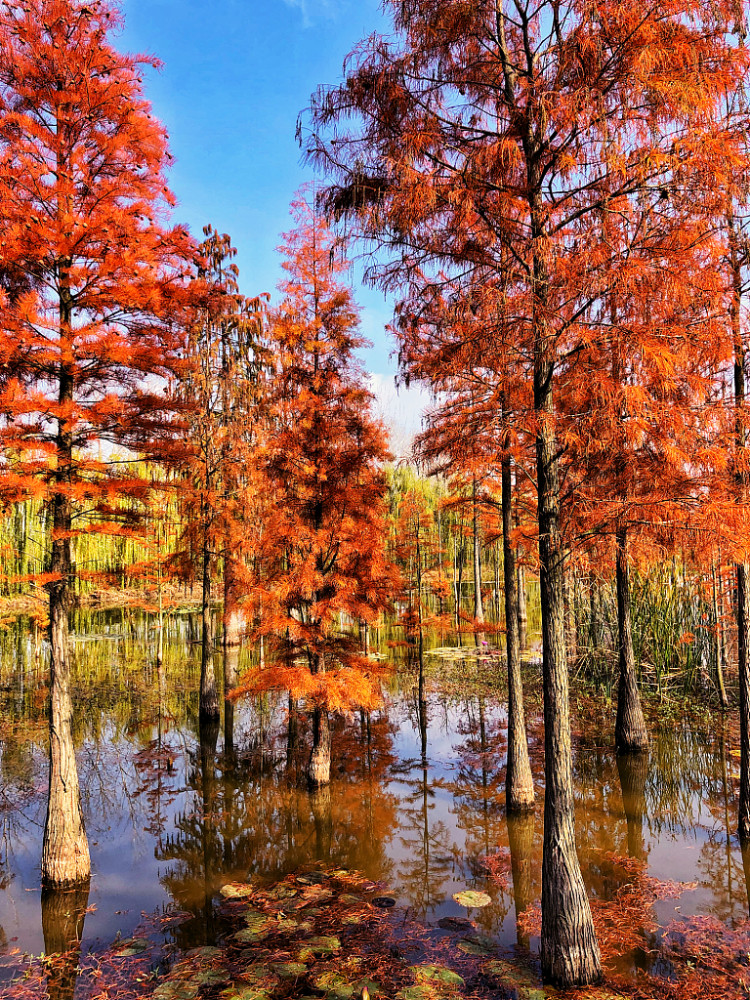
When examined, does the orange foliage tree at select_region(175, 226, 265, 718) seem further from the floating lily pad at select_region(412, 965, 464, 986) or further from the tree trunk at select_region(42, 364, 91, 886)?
the floating lily pad at select_region(412, 965, 464, 986)

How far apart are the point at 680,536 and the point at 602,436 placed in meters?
1.50

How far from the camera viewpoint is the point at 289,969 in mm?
6137

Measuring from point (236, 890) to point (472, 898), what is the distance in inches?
136

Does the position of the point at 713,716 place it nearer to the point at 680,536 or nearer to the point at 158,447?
the point at 680,536

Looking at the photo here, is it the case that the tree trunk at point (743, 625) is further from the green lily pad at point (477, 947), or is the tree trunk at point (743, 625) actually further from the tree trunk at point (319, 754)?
the tree trunk at point (319, 754)

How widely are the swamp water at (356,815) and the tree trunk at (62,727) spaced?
0.48 metres

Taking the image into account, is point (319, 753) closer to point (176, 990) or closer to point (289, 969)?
point (289, 969)

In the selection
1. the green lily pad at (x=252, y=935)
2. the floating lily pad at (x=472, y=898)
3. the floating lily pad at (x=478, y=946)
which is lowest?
the floating lily pad at (x=472, y=898)

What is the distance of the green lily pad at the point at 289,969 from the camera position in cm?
608

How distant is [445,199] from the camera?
21.9 ft

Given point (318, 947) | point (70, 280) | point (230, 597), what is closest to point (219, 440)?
point (230, 597)

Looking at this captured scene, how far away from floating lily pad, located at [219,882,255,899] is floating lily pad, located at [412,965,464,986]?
11.0 feet

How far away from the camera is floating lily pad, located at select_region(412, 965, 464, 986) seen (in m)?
6.00

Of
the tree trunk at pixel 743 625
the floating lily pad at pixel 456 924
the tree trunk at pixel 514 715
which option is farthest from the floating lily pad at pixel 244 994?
the tree trunk at pixel 743 625
